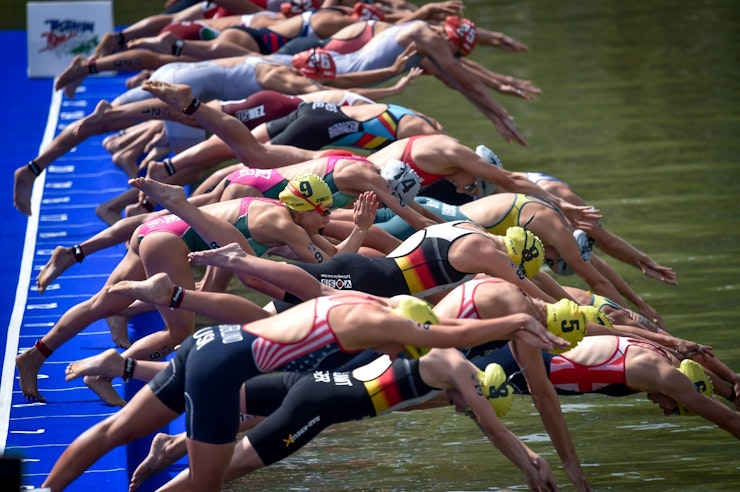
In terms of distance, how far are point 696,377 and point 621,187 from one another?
6.31m

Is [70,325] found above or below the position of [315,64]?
below

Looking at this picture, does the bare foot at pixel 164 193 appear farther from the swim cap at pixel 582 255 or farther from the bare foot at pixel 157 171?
the swim cap at pixel 582 255

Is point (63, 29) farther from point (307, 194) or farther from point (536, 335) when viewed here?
point (536, 335)

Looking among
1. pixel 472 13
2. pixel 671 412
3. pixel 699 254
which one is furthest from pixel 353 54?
pixel 472 13

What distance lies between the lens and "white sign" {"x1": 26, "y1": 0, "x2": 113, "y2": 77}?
15.6 meters

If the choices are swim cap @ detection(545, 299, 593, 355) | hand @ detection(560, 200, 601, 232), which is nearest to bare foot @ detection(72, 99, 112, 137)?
hand @ detection(560, 200, 601, 232)

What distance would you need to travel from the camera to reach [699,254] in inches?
467

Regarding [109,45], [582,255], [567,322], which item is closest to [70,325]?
[567,322]

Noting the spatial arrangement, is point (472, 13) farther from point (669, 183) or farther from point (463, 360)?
point (463, 360)

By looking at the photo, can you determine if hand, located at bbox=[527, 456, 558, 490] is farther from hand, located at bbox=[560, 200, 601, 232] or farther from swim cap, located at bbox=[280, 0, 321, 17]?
swim cap, located at bbox=[280, 0, 321, 17]

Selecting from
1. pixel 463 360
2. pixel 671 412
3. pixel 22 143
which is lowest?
pixel 22 143

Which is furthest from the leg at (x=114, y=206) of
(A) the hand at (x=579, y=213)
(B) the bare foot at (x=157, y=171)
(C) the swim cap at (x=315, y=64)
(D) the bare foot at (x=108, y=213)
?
(A) the hand at (x=579, y=213)

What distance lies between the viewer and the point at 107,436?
6.26m

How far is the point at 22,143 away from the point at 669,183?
682 centimetres
